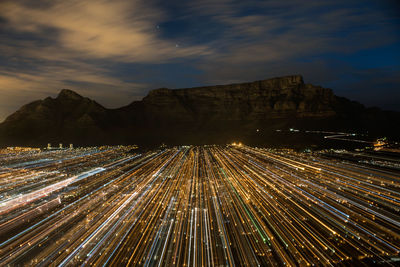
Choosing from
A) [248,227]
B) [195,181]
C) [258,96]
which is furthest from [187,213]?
[258,96]

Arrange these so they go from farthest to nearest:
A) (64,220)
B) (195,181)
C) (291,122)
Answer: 1. (291,122)
2. (195,181)
3. (64,220)

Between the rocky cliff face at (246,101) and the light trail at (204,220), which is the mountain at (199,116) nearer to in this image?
the rocky cliff face at (246,101)

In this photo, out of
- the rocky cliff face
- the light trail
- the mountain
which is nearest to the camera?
the light trail

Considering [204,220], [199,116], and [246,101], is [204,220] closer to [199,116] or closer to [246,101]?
[199,116]

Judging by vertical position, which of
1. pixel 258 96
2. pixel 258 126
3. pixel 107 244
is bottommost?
pixel 107 244

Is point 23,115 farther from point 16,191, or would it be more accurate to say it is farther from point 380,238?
point 380,238

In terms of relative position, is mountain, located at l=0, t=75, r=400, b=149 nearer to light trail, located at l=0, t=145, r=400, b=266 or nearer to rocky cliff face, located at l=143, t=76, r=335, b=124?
rocky cliff face, located at l=143, t=76, r=335, b=124

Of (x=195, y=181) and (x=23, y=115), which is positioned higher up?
(x=23, y=115)

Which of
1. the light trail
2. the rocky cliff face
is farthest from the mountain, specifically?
the light trail
